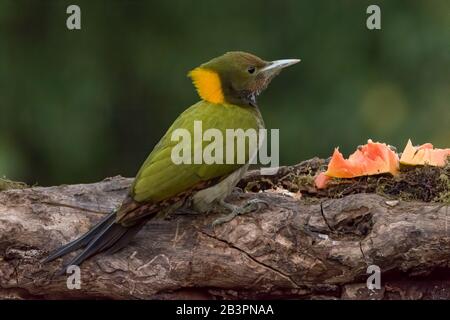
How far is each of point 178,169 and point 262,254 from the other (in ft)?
1.59

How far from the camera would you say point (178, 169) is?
487 cm

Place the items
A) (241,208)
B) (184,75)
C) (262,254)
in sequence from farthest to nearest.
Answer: (184,75) → (241,208) → (262,254)

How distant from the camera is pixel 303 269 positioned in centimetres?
475

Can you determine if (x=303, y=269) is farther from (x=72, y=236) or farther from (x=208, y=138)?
(x=72, y=236)

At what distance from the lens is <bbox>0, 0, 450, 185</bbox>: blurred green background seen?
31.8 ft

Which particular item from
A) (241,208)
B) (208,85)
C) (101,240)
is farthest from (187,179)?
(208,85)

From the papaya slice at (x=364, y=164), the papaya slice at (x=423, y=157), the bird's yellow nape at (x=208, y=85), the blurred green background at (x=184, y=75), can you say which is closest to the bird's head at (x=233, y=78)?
the bird's yellow nape at (x=208, y=85)

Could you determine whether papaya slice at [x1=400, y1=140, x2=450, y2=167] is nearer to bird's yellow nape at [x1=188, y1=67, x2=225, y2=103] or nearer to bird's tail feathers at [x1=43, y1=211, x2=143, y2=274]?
bird's yellow nape at [x1=188, y1=67, x2=225, y2=103]

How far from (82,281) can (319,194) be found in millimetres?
1112

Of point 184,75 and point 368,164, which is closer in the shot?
point 368,164

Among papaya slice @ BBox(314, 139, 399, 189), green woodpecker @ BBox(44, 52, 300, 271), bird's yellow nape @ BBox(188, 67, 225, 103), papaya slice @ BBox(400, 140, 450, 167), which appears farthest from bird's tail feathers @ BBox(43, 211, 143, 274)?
papaya slice @ BBox(400, 140, 450, 167)

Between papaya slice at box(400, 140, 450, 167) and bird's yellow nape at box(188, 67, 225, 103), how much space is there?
0.84 meters

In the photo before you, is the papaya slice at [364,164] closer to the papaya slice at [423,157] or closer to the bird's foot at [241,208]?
the papaya slice at [423,157]

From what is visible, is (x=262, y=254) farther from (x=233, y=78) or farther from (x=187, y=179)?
(x=233, y=78)
